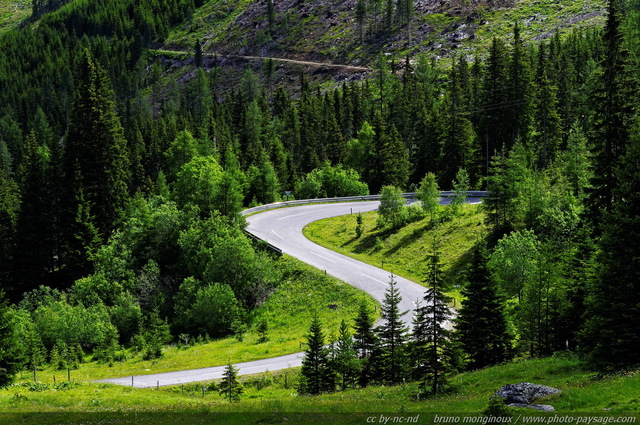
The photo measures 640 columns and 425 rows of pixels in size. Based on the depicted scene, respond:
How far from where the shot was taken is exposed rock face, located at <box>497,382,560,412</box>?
17328 millimetres

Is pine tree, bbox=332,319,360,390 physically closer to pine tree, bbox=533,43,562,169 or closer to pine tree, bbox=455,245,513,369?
pine tree, bbox=455,245,513,369

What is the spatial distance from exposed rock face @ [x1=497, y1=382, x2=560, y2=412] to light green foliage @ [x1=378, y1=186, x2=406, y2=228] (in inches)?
1519

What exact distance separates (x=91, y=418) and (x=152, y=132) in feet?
316

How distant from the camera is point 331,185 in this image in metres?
79.0

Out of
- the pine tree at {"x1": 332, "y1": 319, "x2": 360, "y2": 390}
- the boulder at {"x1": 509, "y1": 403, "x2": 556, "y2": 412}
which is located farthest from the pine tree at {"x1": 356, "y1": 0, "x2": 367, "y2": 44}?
the boulder at {"x1": 509, "y1": 403, "x2": 556, "y2": 412}

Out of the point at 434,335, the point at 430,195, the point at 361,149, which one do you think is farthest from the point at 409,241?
the point at 361,149

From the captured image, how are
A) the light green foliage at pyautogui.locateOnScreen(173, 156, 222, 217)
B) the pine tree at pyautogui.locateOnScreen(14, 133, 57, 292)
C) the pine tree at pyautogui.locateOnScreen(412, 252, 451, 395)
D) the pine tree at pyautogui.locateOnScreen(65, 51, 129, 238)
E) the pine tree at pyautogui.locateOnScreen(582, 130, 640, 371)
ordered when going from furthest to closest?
the pine tree at pyautogui.locateOnScreen(65, 51, 129, 238)
the pine tree at pyautogui.locateOnScreen(14, 133, 57, 292)
the light green foliage at pyautogui.locateOnScreen(173, 156, 222, 217)
the pine tree at pyautogui.locateOnScreen(412, 252, 451, 395)
the pine tree at pyautogui.locateOnScreen(582, 130, 640, 371)

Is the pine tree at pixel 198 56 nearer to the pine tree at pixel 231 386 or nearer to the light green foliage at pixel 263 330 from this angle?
the light green foliage at pixel 263 330

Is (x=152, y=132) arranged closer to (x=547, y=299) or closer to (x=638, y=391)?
(x=547, y=299)

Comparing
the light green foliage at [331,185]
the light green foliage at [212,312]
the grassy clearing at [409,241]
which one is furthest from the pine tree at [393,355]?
the light green foliage at [331,185]

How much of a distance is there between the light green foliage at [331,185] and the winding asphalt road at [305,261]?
7.32 meters

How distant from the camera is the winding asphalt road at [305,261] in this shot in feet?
109

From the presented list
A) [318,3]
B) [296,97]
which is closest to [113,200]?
[296,97]

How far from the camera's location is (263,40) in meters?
184
